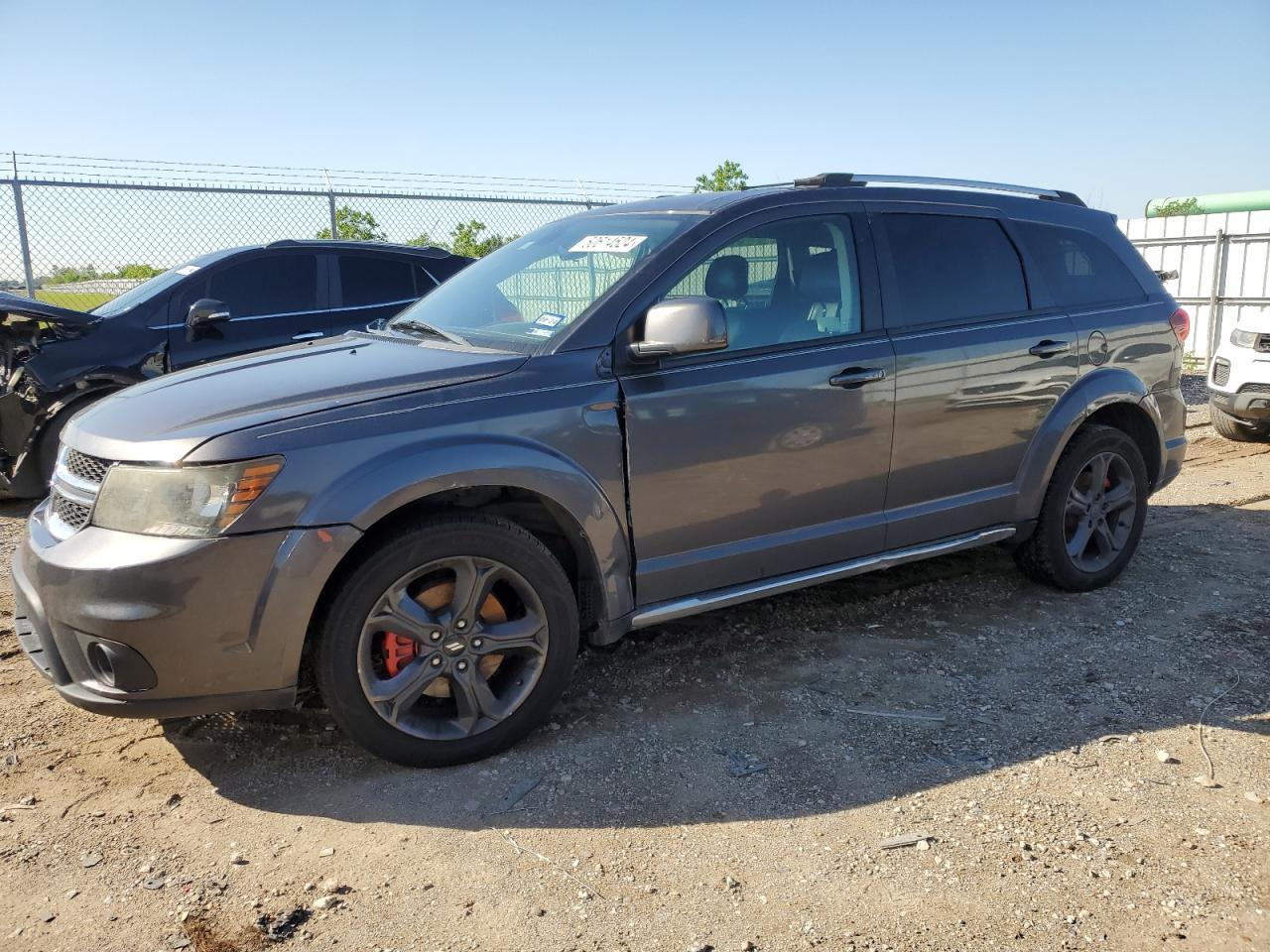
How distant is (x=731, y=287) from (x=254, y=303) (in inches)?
183

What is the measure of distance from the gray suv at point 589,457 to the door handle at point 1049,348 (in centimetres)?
1

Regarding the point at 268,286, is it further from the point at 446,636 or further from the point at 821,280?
the point at 446,636

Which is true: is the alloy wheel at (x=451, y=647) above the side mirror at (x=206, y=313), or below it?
below

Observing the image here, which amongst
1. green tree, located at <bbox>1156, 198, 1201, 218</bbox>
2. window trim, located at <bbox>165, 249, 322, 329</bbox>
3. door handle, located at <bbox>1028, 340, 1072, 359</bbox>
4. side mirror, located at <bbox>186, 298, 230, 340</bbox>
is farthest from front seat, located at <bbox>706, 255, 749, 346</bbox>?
green tree, located at <bbox>1156, 198, 1201, 218</bbox>

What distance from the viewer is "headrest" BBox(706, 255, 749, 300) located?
3730mm

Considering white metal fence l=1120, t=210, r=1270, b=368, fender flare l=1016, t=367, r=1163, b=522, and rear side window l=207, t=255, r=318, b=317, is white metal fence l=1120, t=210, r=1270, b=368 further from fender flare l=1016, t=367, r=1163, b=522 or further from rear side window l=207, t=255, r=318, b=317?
rear side window l=207, t=255, r=318, b=317

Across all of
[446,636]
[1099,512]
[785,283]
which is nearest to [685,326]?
[785,283]

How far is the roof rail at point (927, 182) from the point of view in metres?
4.11

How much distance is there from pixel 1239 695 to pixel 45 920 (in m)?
3.97

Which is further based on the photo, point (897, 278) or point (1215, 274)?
point (1215, 274)

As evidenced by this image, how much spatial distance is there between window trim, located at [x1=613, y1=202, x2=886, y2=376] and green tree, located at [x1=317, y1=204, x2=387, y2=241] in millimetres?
7852

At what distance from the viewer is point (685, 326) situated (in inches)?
128

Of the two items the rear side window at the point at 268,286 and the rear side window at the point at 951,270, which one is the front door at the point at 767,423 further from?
the rear side window at the point at 268,286

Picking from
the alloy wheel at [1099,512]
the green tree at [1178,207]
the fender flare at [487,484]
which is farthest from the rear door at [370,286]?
the green tree at [1178,207]
